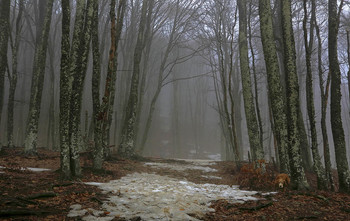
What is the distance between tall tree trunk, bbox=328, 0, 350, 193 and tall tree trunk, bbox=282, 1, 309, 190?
102 centimetres

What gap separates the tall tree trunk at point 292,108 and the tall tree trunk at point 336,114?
1020 millimetres

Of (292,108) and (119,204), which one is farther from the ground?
(292,108)

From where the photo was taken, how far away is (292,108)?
5941 millimetres

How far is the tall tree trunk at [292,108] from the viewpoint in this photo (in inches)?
229

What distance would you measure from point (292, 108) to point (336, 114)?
133 centimetres

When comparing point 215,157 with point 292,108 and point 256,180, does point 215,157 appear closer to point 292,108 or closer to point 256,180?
point 256,180

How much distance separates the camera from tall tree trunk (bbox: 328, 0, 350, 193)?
5.91 metres

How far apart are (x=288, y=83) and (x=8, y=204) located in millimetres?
6299

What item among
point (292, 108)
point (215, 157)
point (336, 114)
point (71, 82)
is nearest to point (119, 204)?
point (71, 82)

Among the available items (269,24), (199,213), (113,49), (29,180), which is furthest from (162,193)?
(269,24)

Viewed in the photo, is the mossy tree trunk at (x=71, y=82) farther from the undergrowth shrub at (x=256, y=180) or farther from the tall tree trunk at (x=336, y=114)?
the tall tree trunk at (x=336, y=114)

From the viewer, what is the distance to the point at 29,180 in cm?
510

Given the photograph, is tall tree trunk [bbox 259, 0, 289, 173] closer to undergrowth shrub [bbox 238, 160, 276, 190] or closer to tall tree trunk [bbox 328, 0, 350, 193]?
undergrowth shrub [bbox 238, 160, 276, 190]

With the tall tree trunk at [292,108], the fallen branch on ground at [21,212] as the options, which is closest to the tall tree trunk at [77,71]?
the fallen branch on ground at [21,212]
